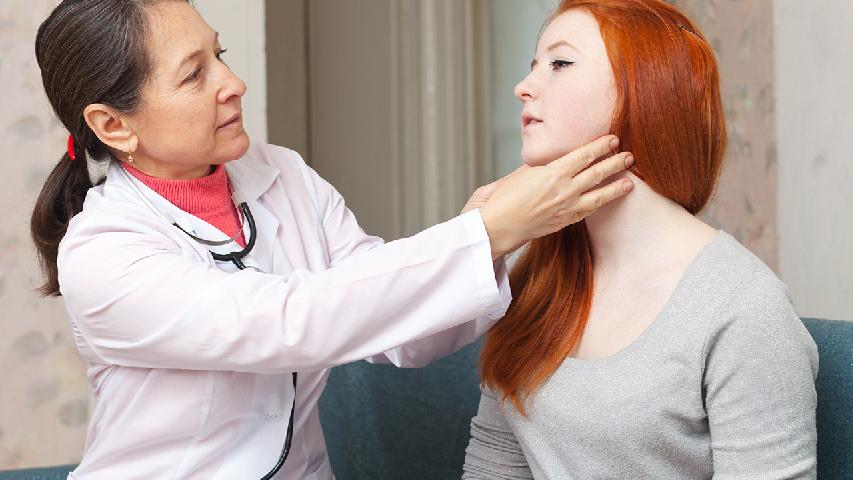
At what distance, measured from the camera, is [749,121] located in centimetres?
220

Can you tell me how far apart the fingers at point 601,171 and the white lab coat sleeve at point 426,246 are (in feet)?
0.42

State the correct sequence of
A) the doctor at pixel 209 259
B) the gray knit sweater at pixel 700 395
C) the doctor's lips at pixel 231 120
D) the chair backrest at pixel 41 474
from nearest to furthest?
the gray knit sweater at pixel 700 395 → the doctor at pixel 209 259 → the doctor's lips at pixel 231 120 → the chair backrest at pixel 41 474

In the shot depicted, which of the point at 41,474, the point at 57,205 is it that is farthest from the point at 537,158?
the point at 41,474

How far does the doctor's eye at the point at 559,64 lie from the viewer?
1.34 meters

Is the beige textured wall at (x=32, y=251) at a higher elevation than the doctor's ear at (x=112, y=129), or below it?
below

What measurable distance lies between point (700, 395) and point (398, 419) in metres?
0.83

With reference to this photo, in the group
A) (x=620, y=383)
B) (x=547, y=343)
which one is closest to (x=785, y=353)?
(x=620, y=383)

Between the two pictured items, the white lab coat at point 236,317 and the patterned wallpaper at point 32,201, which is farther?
the patterned wallpaper at point 32,201

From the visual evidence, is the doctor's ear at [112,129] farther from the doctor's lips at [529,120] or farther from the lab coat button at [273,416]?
the doctor's lips at [529,120]

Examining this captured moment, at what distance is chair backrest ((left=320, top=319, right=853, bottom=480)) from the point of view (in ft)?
5.97

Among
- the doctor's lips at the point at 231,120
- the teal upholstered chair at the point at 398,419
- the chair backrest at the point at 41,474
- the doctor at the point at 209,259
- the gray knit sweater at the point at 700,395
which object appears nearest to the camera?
the gray knit sweater at the point at 700,395

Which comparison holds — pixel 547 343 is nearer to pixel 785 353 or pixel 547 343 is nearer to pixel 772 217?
pixel 785 353

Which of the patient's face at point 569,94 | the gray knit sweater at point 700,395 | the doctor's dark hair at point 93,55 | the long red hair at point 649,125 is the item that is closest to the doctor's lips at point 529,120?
the patient's face at point 569,94

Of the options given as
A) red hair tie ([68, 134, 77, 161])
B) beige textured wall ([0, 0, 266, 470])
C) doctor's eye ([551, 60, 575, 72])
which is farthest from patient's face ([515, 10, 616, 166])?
beige textured wall ([0, 0, 266, 470])
